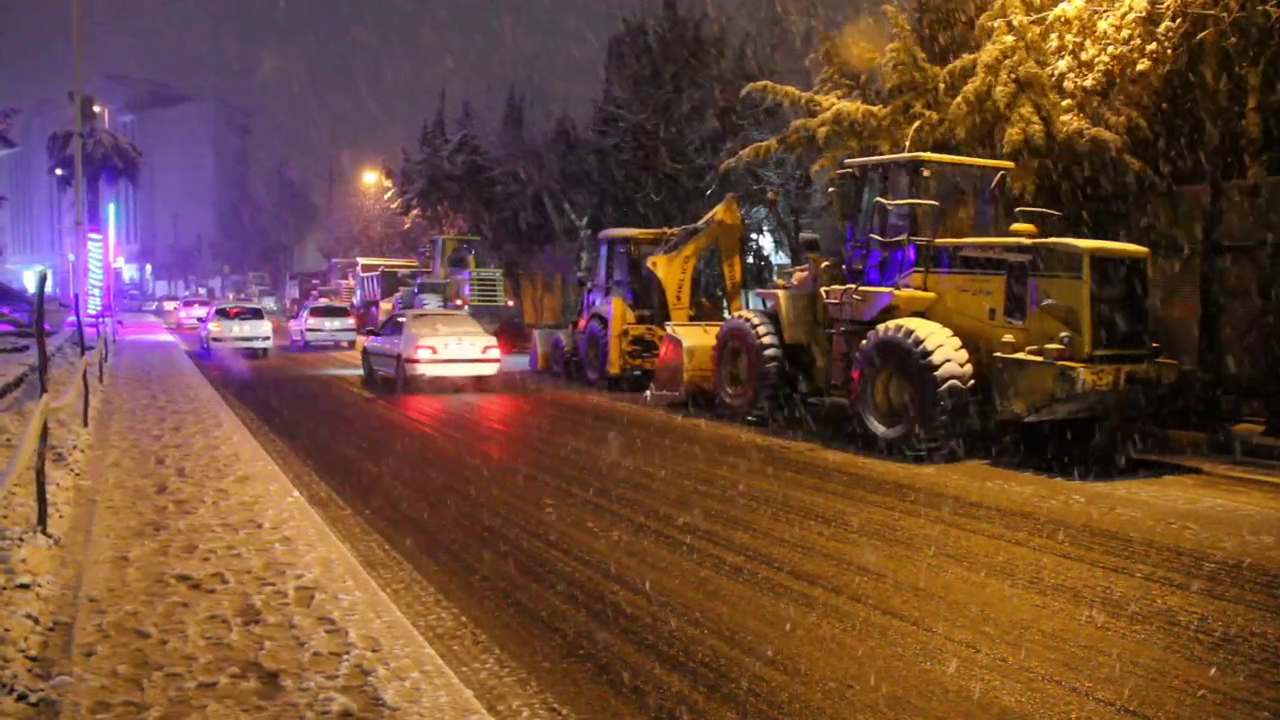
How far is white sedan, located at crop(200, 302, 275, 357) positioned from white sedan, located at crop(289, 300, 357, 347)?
3.41 metres

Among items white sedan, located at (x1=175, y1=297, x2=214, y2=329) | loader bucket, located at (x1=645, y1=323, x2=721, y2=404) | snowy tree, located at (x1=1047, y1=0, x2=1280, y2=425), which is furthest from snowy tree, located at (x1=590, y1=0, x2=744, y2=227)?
white sedan, located at (x1=175, y1=297, x2=214, y2=329)

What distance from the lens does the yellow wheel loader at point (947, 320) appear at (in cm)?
1220

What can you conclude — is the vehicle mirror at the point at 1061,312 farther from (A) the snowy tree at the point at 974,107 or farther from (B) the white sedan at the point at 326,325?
(B) the white sedan at the point at 326,325

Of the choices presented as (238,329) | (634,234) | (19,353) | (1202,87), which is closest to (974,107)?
(1202,87)

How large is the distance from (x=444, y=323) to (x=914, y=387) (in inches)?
418

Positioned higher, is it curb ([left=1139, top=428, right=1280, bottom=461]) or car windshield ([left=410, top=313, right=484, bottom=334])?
car windshield ([left=410, top=313, right=484, bottom=334])

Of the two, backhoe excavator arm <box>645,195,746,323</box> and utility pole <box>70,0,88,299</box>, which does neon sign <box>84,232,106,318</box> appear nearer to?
utility pole <box>70,0,88,299</box>

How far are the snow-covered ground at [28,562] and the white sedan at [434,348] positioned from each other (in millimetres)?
6996

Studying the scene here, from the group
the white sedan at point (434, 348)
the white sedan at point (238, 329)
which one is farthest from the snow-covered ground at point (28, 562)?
the white sedan at point (238, 329)

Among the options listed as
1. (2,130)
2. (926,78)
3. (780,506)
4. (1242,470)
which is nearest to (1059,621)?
(780,506)

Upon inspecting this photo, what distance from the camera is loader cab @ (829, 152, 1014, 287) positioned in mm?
13984

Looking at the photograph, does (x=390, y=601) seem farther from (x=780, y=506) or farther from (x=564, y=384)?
(x=564, y=384)

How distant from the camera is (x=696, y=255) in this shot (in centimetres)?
2005

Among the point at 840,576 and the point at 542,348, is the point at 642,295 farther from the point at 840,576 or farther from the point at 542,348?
the point at 840,576
